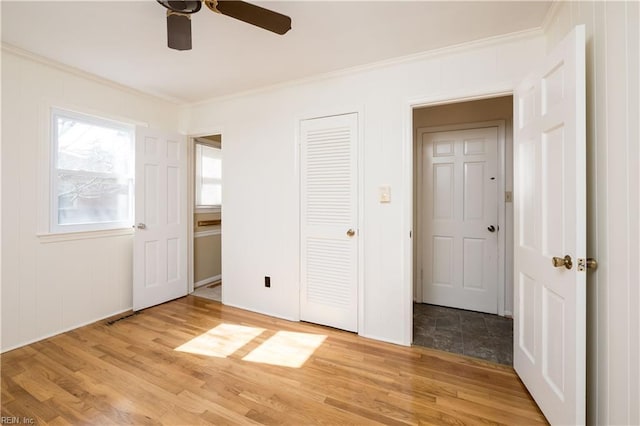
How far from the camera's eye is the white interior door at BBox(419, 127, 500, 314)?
10.5 feet

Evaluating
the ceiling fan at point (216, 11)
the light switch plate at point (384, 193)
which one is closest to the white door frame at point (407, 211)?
the light switch plate at point (384, 193)

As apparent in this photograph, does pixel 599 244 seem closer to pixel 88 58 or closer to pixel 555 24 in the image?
pixel 555 24

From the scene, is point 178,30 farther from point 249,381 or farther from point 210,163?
point 210,163

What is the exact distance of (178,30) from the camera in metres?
1.66

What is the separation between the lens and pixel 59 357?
2260 mm

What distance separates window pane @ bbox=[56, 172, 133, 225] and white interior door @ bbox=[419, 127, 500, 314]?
338cm

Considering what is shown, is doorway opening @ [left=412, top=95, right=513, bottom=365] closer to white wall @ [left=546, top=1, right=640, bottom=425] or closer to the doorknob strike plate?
white wall @ [left=546, top=1, right=640, bottom=425]

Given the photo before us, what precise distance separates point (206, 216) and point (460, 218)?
11.1ft

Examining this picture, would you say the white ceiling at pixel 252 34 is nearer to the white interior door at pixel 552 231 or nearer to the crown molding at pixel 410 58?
the crown molding at pixel 410 58

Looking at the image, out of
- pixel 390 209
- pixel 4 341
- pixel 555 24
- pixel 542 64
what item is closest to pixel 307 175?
pixel 390 209

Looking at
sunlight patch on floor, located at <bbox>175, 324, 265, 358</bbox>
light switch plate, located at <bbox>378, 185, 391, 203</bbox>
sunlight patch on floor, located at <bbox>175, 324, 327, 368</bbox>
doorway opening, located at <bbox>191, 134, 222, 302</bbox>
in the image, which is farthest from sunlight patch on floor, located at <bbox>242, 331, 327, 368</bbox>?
doorway opening, located at <bbox>191, 134, 222, 302</bbox>

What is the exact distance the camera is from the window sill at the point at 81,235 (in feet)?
8.50

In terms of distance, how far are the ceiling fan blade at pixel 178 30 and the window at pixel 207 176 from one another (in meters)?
2.56

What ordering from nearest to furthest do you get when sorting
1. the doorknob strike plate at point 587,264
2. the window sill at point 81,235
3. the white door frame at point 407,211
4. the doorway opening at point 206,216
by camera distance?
the doorknob strike plate at point 587,264
the white door frame at point 407,211
the window sill at point 81,235
the doorway opening at point 206,216
